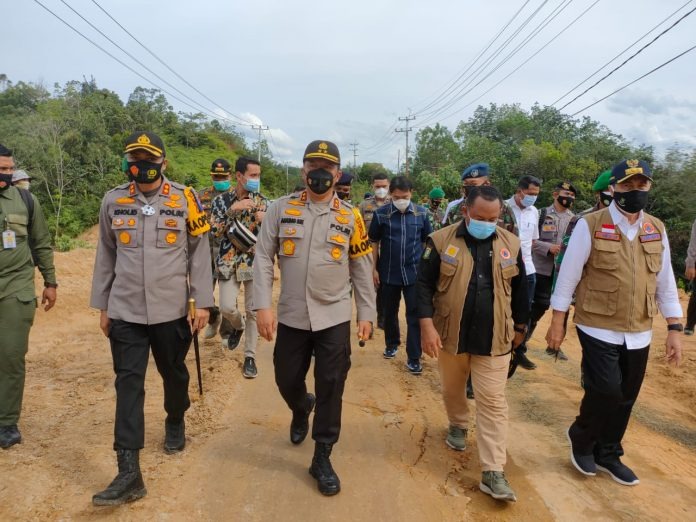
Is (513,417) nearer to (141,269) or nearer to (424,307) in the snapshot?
(424,307)

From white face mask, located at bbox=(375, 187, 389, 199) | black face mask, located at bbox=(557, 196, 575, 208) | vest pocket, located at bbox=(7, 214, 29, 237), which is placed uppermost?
white face mask, located at bbox=(375, 187, 389, 199)

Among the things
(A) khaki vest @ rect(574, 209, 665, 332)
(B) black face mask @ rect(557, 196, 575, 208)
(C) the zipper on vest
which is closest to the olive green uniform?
(A) khaki vest @ rect(574, 209, 665, 332)

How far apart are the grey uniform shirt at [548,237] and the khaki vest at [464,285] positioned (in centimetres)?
291

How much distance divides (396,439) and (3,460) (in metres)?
2.92

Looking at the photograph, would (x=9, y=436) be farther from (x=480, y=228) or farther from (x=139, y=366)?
(x=480, y=228)

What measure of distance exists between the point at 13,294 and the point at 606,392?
177 inches

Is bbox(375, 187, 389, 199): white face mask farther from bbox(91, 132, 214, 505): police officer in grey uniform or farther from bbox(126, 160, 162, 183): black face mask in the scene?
bbox(126, 160, 162, 183): black face mask

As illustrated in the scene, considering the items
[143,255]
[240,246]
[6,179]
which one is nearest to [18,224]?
[6,179]

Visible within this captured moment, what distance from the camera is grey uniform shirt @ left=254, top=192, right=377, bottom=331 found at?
3.30m

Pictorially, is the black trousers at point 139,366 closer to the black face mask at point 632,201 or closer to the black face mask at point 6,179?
the black face mask at point 6,179

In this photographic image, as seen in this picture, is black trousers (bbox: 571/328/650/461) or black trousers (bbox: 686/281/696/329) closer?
black trousers (bbox: 571/328/650/461)

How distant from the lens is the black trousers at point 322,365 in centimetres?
328

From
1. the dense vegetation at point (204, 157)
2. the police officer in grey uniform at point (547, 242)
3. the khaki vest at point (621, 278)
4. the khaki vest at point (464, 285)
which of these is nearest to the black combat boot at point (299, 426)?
the khaki vest at point (464, 285)

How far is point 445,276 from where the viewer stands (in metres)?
3.50
